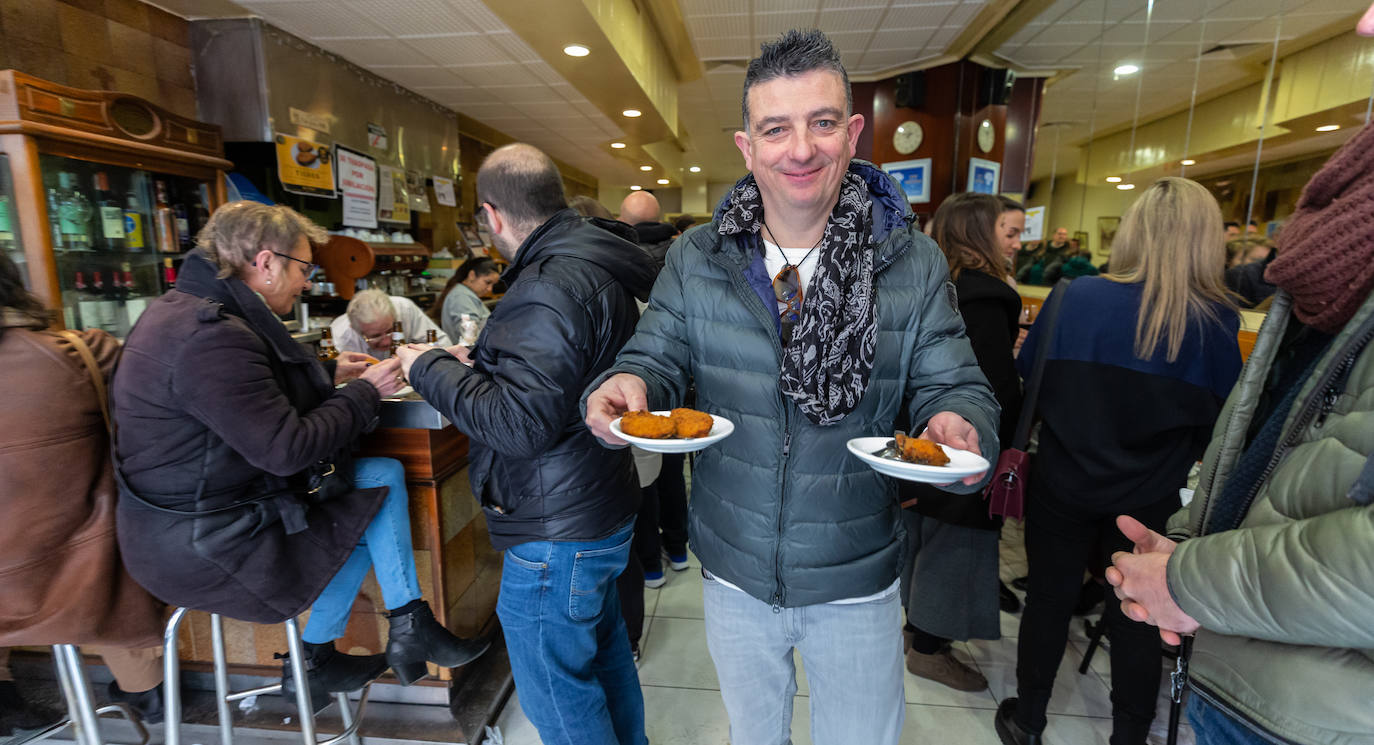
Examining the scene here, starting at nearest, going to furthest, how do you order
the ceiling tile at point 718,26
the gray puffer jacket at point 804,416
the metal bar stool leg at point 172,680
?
the gray puffer jacket at point 804,416, the metal bar stool leg at point 172,680, the ceiling tile at point 718,26

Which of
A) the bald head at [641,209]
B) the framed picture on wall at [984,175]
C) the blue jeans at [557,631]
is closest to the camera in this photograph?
the blue jeans at [557,631]

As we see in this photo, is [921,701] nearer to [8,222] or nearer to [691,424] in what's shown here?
[691,424]

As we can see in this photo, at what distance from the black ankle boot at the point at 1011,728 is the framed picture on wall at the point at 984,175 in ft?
15.9

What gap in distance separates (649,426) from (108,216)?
3.50 metres

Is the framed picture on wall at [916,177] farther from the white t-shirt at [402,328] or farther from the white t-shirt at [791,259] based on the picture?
the white t-shirt at [791,259]

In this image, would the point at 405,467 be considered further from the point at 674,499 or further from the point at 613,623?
the point at 674,499

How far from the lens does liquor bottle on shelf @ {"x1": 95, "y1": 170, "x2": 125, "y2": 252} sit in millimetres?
2988

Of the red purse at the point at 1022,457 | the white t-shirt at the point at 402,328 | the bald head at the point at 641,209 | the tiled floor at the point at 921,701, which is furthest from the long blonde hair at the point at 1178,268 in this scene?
the white t-shirt at the point at 402,328

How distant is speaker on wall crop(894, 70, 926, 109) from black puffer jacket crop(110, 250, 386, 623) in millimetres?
5744

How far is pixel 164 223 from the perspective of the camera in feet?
10.8

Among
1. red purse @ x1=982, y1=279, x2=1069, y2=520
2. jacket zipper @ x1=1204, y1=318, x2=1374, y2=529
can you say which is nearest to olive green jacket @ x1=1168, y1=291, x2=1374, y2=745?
jacket zipper @ x1=1204, y1=318, x2=1374, y2=529

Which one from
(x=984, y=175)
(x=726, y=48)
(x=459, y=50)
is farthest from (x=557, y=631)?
(x=984, y=175)

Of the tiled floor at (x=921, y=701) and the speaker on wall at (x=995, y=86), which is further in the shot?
the speaker on wall at (x=995, y=86)

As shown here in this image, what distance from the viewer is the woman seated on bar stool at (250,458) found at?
4.81ft
